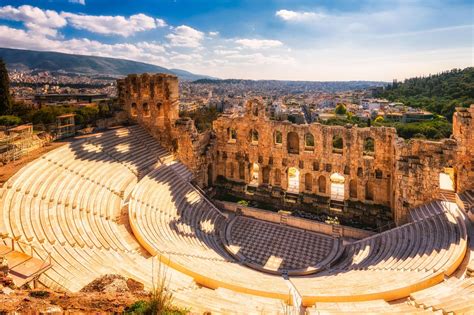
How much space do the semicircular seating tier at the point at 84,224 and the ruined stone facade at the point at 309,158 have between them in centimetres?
756

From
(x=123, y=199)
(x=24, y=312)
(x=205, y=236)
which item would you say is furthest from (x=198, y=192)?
(x=24, y=312)

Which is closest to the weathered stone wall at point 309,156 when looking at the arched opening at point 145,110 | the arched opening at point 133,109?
the arched opening at point 145,110

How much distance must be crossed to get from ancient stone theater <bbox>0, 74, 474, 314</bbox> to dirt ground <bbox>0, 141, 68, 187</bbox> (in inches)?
27.1

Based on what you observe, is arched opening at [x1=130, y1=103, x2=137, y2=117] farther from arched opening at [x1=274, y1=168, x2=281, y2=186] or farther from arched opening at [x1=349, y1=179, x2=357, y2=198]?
arched opening at [x1=349, y1=179, x2=357, y2=198]

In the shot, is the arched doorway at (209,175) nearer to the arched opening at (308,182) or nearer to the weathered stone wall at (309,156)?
the weathered stone wall at (309,156)

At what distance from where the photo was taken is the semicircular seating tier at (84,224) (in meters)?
11.9

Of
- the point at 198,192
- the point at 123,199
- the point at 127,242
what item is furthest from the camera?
the point at 198,192

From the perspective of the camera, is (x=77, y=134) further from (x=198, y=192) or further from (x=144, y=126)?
(x=198, y=192)

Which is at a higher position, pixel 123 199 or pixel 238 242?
pixel 123 199

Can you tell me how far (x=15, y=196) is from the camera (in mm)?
15547

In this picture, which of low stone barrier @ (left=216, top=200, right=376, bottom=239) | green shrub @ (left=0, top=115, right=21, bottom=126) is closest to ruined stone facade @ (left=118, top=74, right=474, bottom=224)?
low stone barrier @ (left=216, top=200, right=376, bottom=239)

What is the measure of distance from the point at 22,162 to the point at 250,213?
17.8 metres

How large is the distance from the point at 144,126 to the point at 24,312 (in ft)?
87.1

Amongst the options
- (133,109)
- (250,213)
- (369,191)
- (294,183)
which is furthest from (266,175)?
(133,109)
